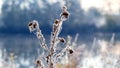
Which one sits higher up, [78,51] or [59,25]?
[78,51]

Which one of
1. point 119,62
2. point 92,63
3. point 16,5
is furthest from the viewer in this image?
point 16,5

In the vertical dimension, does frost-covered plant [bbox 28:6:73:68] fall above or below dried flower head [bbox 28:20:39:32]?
below

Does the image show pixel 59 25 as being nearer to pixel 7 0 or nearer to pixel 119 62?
pixel 119 62

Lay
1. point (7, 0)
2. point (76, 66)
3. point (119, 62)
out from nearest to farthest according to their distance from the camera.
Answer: point (119, 62) → point (76, 66) → point (7, 0)

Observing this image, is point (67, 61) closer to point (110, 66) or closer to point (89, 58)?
point (110, 66)

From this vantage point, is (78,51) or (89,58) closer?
(78,51)

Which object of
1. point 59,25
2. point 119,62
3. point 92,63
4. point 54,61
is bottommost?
point 54,61

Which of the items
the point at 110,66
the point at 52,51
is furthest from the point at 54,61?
the point at 110,66

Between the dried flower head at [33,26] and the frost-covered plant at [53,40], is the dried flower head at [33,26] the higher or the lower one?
the higher one

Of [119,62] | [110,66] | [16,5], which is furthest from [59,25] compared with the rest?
[16,5]
